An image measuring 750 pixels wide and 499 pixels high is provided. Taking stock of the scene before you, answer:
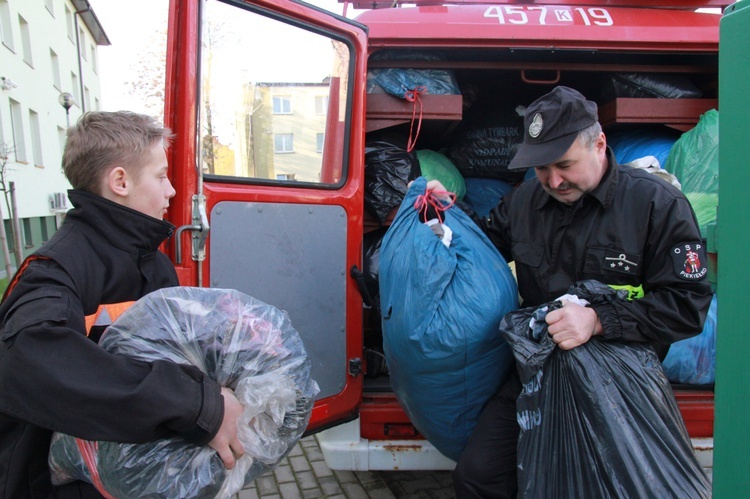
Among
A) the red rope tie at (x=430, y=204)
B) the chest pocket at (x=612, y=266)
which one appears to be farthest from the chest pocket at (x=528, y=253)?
the red rope tie at (x=430, y=204)

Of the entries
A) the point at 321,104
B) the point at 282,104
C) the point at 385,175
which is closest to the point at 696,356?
the point at 385,175

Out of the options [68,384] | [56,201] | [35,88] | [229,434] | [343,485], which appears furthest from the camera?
[56,201]

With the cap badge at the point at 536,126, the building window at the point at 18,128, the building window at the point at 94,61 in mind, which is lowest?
the cap badge at the point at 536,126

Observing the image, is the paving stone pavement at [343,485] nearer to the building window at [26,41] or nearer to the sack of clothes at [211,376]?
the sack of clothes at [211,376]

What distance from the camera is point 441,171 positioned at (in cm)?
294

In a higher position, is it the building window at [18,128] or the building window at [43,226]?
the building window at [18,128]

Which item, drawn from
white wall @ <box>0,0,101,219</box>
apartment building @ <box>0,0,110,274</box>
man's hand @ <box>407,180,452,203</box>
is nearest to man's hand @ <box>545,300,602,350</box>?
man's hand @ <box>407,180,452,203</box>

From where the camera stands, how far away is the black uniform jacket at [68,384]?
3.15ft

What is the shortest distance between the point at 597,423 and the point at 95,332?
126 centimetres

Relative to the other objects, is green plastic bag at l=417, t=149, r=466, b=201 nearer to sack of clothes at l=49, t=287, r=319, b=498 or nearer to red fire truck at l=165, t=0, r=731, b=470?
red fire truck at l=165, t=0, r=731, b=470

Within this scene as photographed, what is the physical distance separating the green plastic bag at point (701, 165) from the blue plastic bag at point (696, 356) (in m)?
0.44

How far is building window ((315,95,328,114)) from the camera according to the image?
2.22 meters

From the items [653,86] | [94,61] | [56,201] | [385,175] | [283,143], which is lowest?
[56,201]

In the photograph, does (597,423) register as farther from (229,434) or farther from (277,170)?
(277,170)
